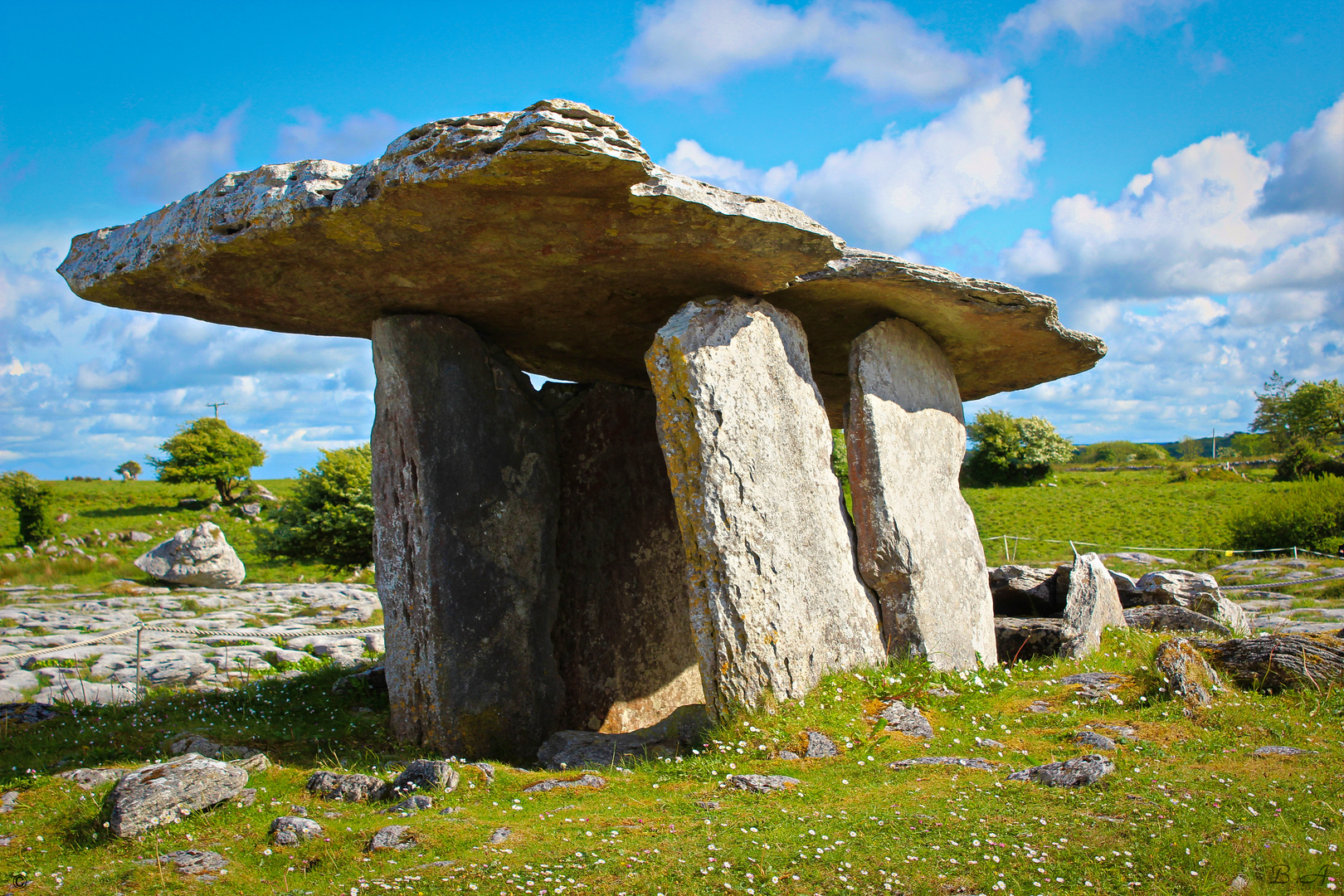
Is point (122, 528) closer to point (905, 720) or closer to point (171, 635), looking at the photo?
point (171, 635)

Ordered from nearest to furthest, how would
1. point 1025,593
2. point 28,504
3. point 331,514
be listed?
point 1025,593
point 331,514
point 28,504

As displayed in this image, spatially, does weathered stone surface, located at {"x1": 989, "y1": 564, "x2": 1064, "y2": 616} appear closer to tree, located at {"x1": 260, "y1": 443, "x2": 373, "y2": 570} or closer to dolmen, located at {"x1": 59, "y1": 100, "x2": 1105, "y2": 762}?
dolmen, located at {"x1": 59, "y1": 100, "x2": 1105, "y2": 762}

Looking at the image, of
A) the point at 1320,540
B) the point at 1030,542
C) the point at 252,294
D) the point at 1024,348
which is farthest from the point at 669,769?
the point at 1030,542

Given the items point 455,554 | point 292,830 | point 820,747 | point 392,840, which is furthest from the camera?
point 455,554

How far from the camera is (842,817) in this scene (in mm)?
4906

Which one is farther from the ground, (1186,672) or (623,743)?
(1186,672)

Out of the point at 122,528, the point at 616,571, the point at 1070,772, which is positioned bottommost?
the point at 1070,772

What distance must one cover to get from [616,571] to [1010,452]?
36922mm

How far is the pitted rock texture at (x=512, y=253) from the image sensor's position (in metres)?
5.76

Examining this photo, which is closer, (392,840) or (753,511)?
(392,840)

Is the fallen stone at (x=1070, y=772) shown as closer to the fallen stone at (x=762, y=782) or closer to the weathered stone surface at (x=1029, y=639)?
the fallen stone at (x=762, y=782)

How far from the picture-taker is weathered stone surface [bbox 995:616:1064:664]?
9.38 meters

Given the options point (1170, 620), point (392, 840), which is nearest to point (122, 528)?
point (392, 840)

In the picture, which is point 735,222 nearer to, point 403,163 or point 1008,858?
point 403,163
